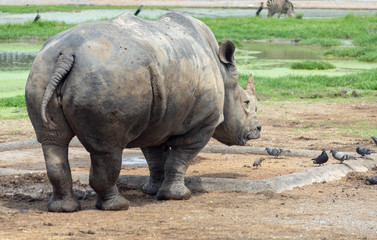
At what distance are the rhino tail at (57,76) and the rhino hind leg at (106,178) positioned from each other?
55 cm

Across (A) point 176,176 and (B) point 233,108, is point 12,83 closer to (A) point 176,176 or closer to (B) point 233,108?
(B) point 233,108

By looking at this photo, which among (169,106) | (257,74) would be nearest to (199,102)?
(169,106)

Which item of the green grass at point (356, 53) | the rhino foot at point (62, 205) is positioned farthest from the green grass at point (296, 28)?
the rhino foot at point (62, 205)

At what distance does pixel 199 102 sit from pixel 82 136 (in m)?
1.33

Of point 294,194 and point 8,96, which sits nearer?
point 294,194

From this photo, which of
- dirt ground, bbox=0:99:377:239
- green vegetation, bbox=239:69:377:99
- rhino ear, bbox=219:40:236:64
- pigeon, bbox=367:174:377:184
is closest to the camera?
dirt ground, bbox=0:99:377:239

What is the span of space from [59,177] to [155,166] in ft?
5.28

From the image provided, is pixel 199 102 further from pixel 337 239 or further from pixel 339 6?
pixel 339 6

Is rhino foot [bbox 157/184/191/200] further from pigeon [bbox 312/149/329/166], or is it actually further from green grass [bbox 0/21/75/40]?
green grass [bbox 0/21/75/40]

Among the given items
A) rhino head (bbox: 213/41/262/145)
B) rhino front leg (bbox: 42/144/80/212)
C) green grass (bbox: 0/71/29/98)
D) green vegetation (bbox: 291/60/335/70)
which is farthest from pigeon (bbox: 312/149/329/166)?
green vegetation (bbox: 291/60/335/70)

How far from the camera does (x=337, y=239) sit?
4.80 meters

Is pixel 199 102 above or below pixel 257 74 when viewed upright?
above

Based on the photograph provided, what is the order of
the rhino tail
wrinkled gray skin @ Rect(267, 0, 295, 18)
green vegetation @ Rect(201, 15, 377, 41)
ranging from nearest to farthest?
the rhino tail → green vegetation @ Rect(201, 15, 377, 41) → wrinkled gray skin @ Rect(267, 0, 295, 18)

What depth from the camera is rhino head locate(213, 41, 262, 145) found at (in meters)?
6.72
